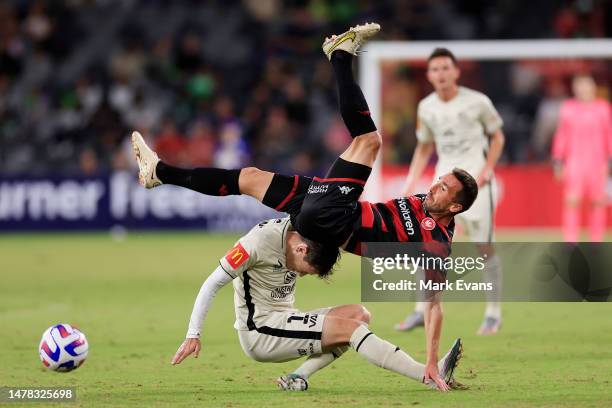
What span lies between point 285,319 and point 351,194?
40.6 inches

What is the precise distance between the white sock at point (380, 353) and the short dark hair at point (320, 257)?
45 cm

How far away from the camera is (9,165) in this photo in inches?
852

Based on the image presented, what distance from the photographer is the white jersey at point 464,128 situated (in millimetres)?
10945

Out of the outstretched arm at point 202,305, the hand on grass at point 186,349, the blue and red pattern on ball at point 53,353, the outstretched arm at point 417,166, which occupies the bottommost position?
the blue and red pattern on ball at point 53,353

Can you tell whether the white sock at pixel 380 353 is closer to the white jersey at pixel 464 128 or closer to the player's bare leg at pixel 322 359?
the player's bare leg at pixel 322 359

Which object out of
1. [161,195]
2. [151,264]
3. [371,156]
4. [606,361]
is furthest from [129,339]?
[161,195]

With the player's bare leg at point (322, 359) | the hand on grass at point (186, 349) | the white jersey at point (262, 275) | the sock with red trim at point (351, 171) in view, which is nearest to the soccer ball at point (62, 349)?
the hand on grass at point (186, 349)

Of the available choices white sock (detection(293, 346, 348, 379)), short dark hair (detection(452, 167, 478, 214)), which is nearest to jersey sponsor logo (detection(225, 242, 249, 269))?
white sock (detection(293, 346, 348, 379))

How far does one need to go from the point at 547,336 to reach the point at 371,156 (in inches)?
134

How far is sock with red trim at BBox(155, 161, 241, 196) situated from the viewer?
8.45 metres

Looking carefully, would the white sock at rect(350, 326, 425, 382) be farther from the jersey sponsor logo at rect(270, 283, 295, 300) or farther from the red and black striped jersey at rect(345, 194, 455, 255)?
the red and black striped jersey at rect(345, 194, 455, 255)

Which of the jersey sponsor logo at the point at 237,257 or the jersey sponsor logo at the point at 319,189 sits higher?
the jersey sponsor logo at the point at 319,189

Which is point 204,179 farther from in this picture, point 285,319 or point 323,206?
point 285,319

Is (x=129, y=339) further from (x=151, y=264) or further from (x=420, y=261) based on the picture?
(x=151, y=264)
